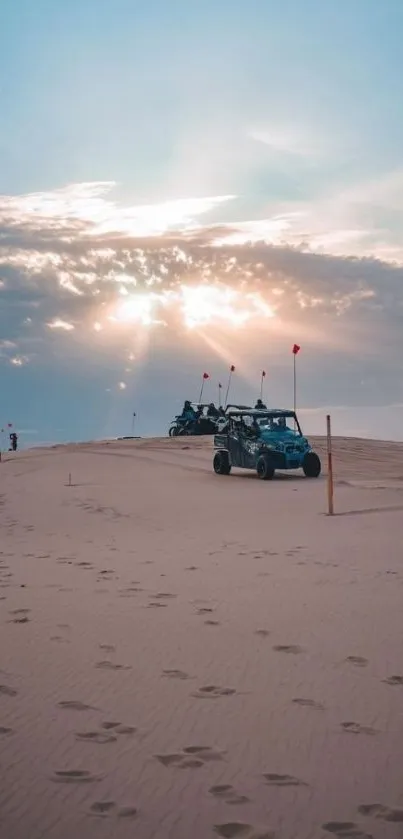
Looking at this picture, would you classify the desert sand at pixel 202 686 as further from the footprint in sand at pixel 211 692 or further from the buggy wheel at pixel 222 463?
the buggy wheel at pixel 222 463

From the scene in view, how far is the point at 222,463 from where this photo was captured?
26.2 m

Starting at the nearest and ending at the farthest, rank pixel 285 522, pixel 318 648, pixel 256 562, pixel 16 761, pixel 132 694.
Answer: pixel 16 761
pixel 132 694
pixel 318 648
pixel 256 562
pixel 285 522

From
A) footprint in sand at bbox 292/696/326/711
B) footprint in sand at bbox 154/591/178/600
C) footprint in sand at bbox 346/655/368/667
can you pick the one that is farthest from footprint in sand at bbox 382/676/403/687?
footprint in sand at bbox 154/591/178/600

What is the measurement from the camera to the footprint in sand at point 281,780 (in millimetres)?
4116

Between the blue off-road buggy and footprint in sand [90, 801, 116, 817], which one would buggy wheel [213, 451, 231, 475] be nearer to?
the blue off-road buggy

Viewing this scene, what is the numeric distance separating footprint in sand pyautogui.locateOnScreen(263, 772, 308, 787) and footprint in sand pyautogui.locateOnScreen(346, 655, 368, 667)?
195cm

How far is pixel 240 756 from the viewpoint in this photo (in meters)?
4.43

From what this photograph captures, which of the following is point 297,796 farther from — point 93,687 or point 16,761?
point 93,687

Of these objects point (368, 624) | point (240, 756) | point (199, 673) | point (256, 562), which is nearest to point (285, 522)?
point (256, 562)

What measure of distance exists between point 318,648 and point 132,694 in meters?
1.66

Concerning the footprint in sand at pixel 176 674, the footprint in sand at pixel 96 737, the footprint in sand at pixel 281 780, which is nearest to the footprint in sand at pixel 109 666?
the footprint in sand at pixel 176 674

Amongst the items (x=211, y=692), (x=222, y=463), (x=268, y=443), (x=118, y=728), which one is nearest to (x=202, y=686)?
(x=211, y=692)

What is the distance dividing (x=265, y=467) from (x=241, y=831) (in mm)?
20220

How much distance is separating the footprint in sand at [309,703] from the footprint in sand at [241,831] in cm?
149
